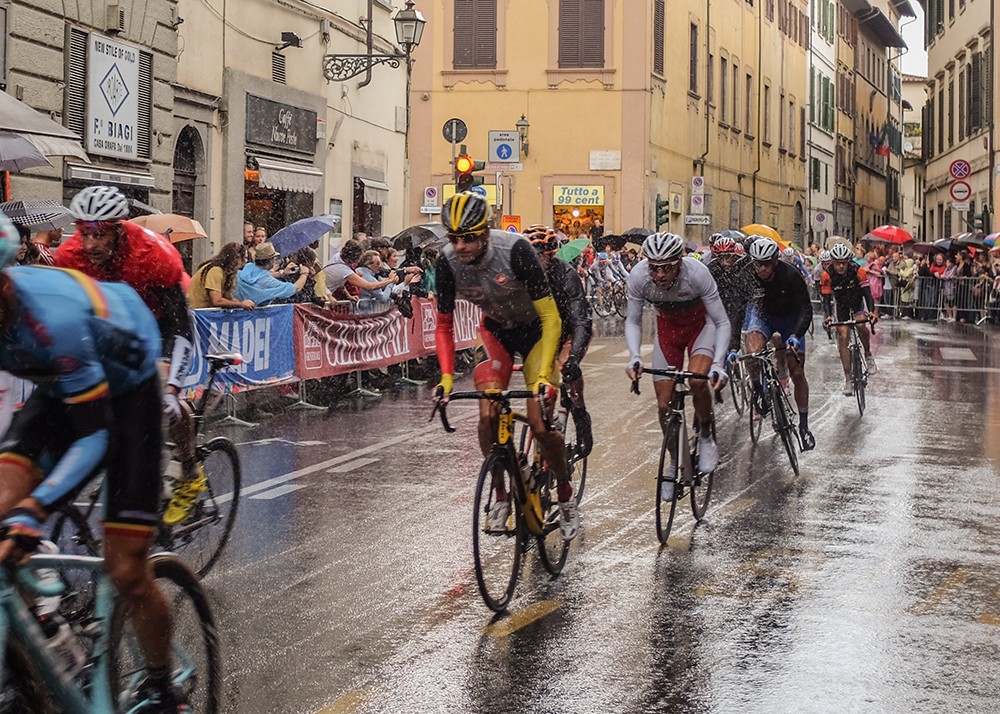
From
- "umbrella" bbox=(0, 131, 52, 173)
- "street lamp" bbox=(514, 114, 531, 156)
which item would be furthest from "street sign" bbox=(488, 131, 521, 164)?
"street lamp" bbox=(514, 114, 531, 156)

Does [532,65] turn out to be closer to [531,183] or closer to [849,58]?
[531,183]

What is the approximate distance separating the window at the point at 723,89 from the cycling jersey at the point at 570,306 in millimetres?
42422

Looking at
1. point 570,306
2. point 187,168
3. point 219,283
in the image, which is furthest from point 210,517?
point 187,168

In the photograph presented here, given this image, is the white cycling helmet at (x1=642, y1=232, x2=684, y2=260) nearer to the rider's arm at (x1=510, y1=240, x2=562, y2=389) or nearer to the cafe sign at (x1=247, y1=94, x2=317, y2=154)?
the rider's arm at (x1=510, y1=240, x2=562, y2=389)

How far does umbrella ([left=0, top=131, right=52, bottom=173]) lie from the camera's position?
12.9 metres

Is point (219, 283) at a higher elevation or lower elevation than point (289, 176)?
lower

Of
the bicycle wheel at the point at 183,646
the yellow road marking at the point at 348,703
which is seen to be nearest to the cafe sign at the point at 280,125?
the yellow road marking at the point at 348,703

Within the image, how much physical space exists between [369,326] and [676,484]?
865 centimetres

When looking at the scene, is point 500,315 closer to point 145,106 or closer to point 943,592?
point 943,592

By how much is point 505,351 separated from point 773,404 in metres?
4.36

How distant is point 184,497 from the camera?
6969 millimetres

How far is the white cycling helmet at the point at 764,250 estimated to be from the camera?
38.3ft

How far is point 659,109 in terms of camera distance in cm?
4284

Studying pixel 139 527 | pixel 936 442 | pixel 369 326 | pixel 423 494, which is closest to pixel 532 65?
pixel 369 326
